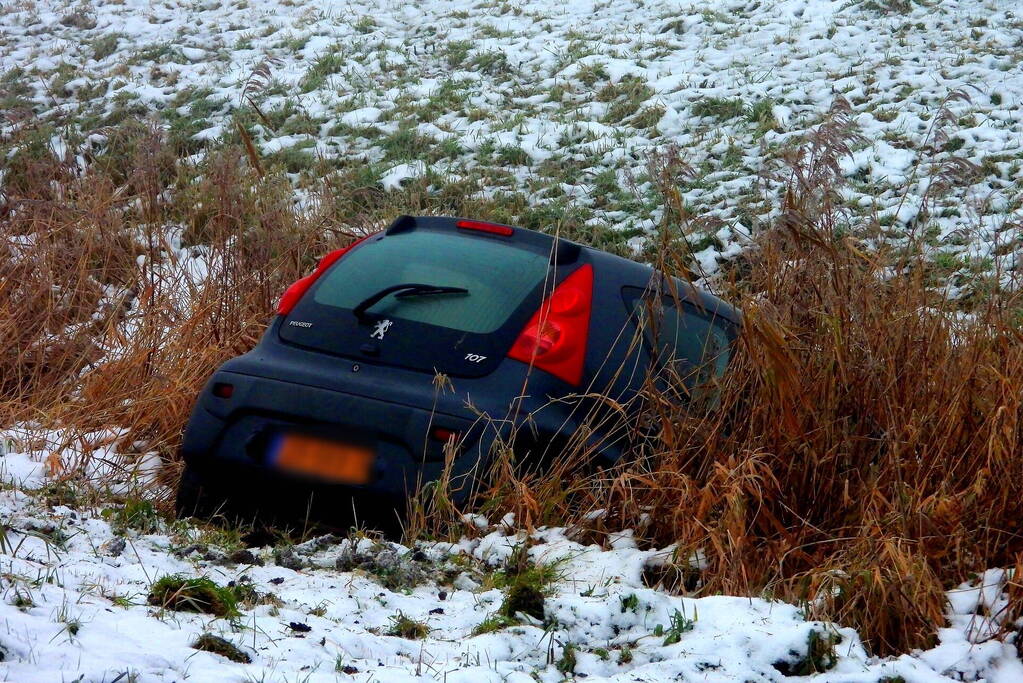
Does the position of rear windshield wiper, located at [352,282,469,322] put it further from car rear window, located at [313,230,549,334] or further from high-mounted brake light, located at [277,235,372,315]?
high-mounted brake light, located at [277,235,372,315]

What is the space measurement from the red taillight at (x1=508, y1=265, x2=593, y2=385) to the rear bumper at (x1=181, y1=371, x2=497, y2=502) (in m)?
0.29

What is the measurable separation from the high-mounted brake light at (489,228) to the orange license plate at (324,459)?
98 centimetres

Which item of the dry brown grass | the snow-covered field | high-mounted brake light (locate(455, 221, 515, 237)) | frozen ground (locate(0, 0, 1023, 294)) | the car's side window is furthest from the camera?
frozen ground (locate(0, 0, 1023, 294))

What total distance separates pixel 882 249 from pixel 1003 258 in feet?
1.87

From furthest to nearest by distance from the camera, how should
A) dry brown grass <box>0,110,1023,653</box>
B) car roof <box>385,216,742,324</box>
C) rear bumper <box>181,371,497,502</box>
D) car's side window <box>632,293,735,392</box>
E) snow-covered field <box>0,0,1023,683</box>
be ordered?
car roof <box>385,216,742,324</box>
car's side window <box>632,293,735,392</box>
rear bumper <box>181,371,497,502</box>
dry brown grass <box>0,110,1023,653</box>
snow-covered field <box>0,0,1023,683</box>

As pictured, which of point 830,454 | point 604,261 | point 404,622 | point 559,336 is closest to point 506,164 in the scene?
point 604,261

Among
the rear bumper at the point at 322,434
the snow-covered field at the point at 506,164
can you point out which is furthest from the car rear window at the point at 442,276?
the snow-covered field at the point at 506,164

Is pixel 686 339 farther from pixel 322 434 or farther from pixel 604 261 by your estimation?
pixel 322 434

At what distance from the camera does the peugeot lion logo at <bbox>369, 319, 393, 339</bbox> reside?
12.7ft

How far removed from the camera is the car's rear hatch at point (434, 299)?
12.4ft

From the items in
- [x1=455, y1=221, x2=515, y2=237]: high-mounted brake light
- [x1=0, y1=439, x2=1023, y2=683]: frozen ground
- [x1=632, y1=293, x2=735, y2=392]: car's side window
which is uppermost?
[x1=455, y1=221, x2=515, y2=237]: high-mounted brake light

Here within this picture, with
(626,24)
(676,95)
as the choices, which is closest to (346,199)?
(676,95)

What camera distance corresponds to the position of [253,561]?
3445 mm

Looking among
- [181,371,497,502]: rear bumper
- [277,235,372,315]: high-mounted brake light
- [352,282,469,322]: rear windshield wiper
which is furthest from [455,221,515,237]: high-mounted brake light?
[181,371,497,502]: rear bumper
